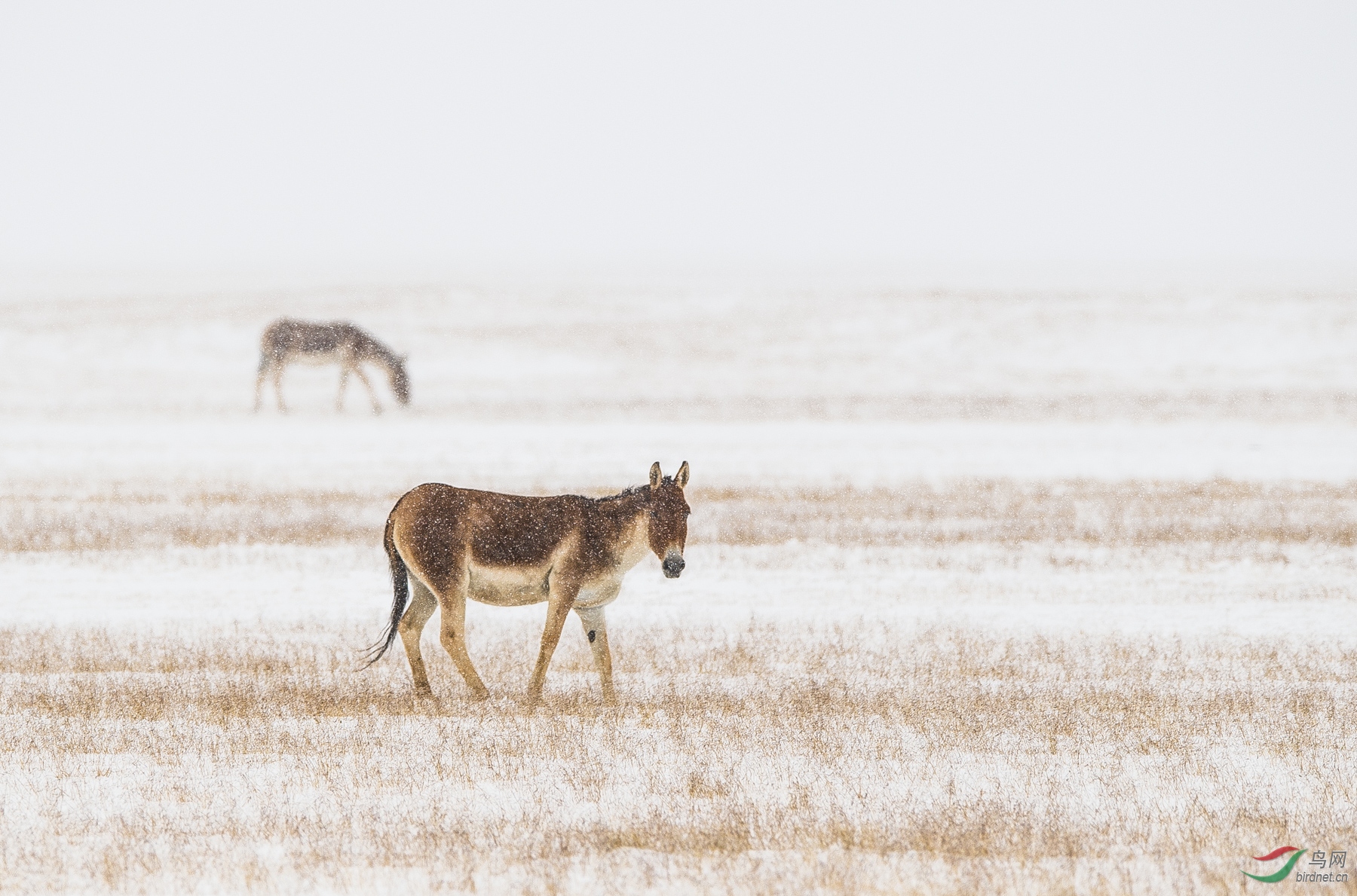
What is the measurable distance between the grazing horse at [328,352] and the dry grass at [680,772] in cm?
3225

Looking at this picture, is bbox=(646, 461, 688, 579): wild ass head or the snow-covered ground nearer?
the snow-covered ground

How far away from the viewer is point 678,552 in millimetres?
8969

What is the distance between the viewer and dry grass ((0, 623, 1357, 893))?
6.39 m

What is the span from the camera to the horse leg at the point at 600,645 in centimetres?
948

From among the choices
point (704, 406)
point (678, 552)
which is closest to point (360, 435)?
point (704, 406)

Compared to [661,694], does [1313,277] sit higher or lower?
higher

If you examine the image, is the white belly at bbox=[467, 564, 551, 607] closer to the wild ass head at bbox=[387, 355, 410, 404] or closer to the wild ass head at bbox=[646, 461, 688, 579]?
the wild ass head at bbox=[646, 461, 688, 579]

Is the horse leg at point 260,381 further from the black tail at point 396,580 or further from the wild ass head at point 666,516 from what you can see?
the wild ass head at point 666,516

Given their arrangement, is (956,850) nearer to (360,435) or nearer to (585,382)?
(360,435)

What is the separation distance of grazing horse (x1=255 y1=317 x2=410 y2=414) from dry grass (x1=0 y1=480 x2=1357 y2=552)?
19573mm

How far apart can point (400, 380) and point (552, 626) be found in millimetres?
35095

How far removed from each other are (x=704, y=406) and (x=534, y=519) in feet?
108

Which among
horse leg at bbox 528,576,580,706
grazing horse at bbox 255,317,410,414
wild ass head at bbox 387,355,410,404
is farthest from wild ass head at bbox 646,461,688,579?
wild ass head at bbox 387,355,410,404

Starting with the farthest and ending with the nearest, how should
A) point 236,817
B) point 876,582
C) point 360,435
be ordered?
point 360,435, point 876,582, point 236,817
